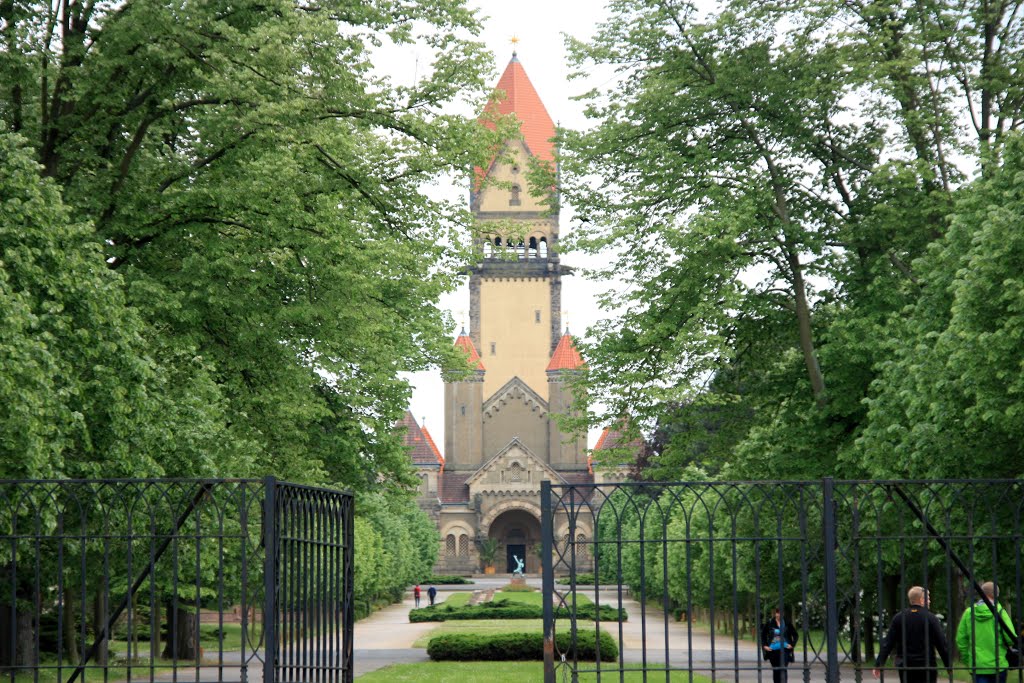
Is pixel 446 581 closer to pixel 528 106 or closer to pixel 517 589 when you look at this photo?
pixel 517 589

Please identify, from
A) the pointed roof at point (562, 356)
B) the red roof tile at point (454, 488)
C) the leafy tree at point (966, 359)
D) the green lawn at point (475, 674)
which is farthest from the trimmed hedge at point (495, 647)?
the red roof tile at point (454, 488)

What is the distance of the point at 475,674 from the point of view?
2662cm

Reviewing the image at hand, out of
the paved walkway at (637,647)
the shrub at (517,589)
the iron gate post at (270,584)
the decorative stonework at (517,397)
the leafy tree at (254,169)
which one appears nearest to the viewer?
the iron gate post at (270,584)

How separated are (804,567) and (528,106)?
88.0 m

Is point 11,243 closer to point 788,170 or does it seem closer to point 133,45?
point 133,45

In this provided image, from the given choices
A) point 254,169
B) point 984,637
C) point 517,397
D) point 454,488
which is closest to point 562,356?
point 517,397

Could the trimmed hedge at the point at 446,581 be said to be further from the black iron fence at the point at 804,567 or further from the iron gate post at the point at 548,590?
the iron gate post at the point at 548,590

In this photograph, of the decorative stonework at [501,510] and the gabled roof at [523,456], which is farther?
the decorative stonework at [501,510]

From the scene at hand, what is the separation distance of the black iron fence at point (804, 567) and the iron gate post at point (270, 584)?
7.15 feet

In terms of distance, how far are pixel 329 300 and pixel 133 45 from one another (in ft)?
15.8

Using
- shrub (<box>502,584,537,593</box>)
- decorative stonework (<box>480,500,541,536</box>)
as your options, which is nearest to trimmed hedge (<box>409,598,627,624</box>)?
shrub (<box>502,584,537,593</box>)

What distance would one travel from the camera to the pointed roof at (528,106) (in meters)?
96.1

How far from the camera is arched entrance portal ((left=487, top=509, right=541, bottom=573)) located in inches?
4058

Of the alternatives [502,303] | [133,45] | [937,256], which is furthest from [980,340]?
[502,303]
